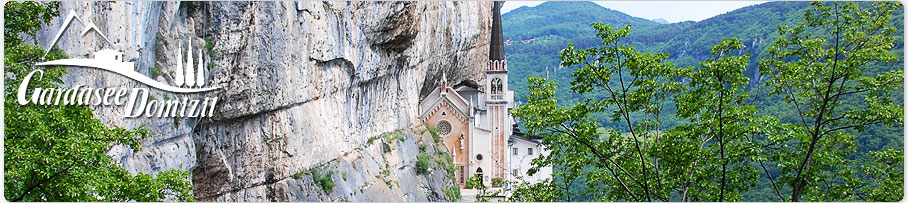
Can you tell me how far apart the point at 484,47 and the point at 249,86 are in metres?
36.2

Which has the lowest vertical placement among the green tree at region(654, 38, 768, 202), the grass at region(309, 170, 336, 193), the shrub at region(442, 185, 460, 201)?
the shrub at region(442, 185, 460, 201)

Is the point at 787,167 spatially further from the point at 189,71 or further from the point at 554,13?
the point at 554,13

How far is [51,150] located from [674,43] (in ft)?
272

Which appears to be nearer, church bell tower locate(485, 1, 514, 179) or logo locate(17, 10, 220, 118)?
logo locate(17, 10, 220, 118)

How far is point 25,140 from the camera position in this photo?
49.0 feet

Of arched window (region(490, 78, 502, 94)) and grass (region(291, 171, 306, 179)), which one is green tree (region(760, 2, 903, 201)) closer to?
grass (region(291, 171, 306, 179))

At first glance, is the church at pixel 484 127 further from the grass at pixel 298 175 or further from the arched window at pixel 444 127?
the grass at pixel 298 175

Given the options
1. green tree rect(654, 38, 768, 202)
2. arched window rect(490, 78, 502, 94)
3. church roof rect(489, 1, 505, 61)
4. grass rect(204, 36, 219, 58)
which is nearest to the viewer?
green tree rect(654, 38, 768, 202)

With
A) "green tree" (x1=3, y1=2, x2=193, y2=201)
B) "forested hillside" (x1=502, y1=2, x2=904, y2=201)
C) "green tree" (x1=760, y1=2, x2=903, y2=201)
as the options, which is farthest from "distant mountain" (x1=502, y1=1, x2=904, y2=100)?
"green tree" (x1=3, y1=2, x2=193, y2=201)

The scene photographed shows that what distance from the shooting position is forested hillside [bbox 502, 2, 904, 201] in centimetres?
3472

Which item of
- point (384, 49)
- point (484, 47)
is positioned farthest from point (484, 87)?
point (384, 49)

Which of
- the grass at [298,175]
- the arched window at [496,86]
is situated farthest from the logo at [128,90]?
the arched window at [496,86]

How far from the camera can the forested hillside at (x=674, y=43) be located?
114 feet

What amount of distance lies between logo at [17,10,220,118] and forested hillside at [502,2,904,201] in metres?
12.9
